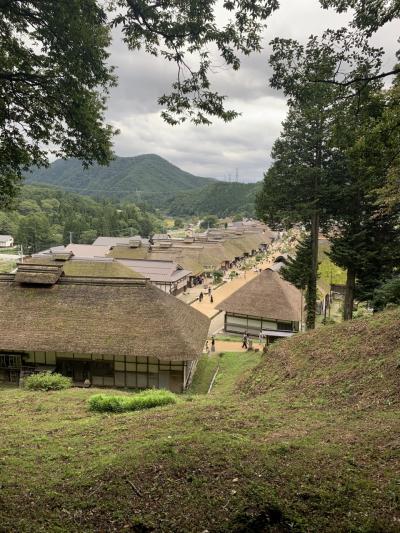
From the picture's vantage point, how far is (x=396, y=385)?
898 centimetres

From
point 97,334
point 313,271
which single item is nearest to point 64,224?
point 97,334

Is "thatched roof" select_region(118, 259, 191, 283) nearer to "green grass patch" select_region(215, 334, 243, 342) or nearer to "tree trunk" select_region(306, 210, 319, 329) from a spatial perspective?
"green grass patch" select_region(215, 334, 243, 342)

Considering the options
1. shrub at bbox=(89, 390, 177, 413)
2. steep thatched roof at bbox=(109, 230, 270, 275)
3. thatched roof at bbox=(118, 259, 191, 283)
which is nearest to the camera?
shrub at bbox=(89, 390, 177, 413)

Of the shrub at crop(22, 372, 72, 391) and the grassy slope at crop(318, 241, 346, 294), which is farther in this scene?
the grassy slope at crop(318, 241, 346, 294)

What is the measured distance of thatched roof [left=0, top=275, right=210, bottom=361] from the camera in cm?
1753

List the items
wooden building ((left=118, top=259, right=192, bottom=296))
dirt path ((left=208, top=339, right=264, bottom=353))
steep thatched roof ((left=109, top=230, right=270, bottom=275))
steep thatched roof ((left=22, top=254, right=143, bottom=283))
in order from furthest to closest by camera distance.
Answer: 1. steep thatched roof ((left=109, top=230, right=270, bottom=275))
2. wooden building ((left=118, top=259, right=192, bottom=296))
3. steep thatched roof ((left=22, top=254, right=143, bottom=283))
4. dirt path ((left=208, top=339, right=264, bottom=353))

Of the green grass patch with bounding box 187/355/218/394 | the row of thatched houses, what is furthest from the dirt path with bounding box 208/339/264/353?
the row of thatched houses

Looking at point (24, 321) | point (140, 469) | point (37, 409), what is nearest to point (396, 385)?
point (140, 469)

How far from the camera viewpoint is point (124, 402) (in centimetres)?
1105

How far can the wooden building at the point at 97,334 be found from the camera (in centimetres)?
1759

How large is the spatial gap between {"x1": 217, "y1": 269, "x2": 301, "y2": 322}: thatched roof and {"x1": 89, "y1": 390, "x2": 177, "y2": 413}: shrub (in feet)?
58.8

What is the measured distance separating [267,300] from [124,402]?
19.8 metres

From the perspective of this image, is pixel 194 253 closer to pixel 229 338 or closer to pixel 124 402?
pixel 229 338

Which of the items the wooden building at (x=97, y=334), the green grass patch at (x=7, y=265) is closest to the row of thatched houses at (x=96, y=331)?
the wooden building at (x=97, y=334)
